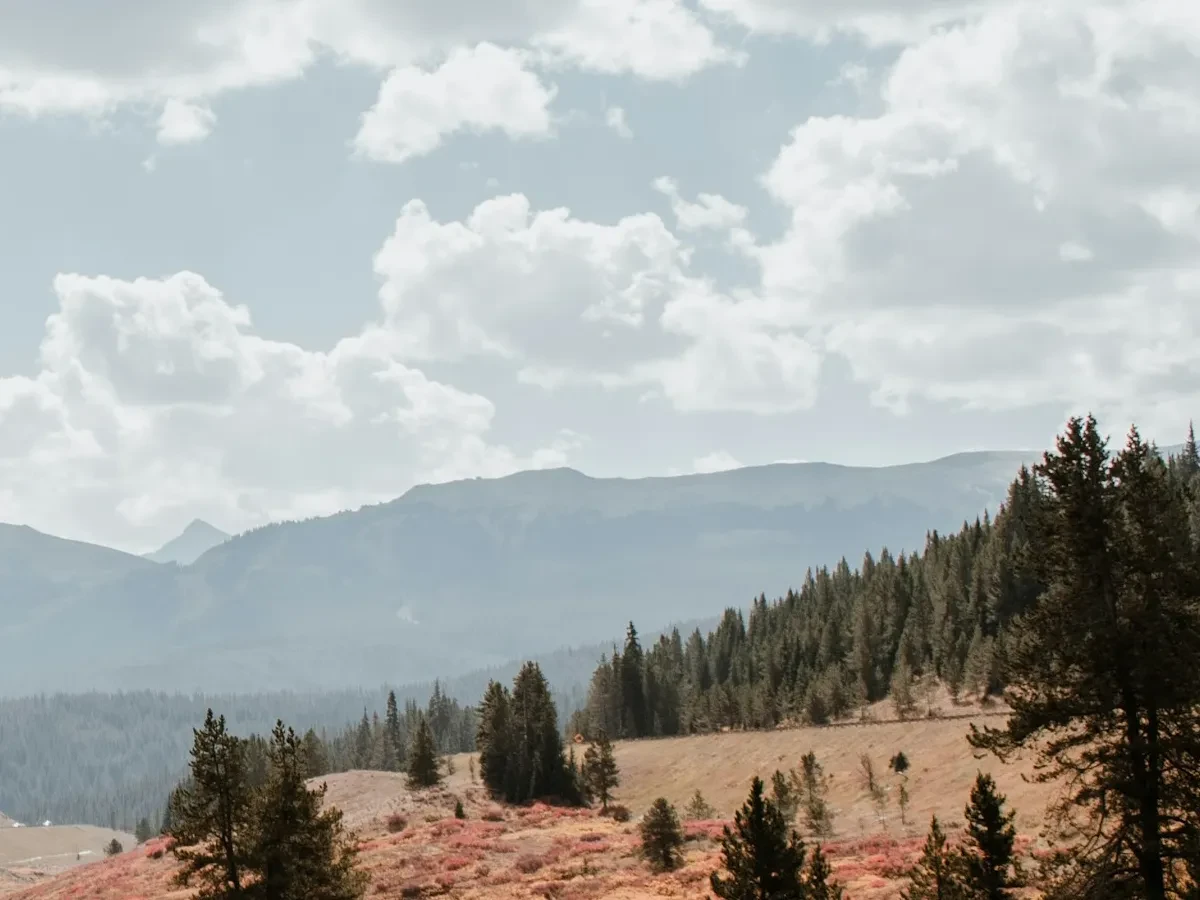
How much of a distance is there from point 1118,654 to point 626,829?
201 ft

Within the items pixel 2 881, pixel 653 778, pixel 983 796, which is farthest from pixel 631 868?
pixel 2 881

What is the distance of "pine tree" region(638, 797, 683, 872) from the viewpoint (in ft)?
202

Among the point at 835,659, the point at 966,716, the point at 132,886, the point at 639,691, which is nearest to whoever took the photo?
the point at 132,886

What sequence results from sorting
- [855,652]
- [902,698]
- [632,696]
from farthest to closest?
[632,696], [855,652], [902,698]

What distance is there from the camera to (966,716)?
334ft

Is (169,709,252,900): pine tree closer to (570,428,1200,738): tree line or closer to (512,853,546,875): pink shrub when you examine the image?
(512,853,546,875): pink shrub

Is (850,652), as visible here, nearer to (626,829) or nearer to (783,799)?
(626,829)

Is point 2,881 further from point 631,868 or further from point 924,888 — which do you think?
point 924,888

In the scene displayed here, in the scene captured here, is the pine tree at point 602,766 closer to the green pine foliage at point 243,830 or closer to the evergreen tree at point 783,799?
the evergreen tree at point 783,799

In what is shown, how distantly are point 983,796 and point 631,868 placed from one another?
36.4m

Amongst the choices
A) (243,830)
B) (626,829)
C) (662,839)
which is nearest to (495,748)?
(626,829)

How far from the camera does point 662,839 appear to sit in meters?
62.3

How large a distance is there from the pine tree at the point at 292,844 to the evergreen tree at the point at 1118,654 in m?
23.4

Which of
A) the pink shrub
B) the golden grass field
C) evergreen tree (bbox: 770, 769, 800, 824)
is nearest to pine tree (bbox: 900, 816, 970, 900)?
the golden grass field
